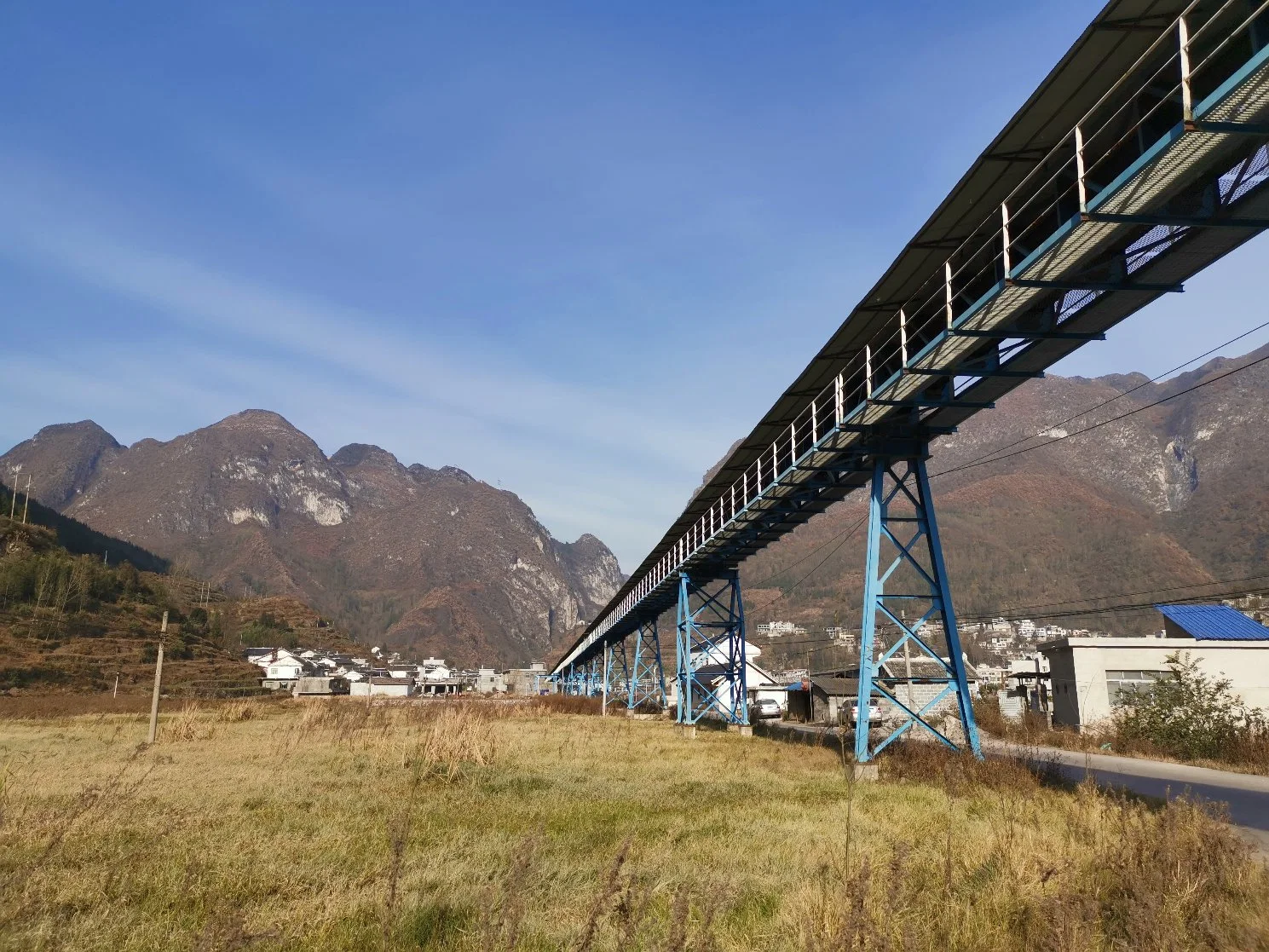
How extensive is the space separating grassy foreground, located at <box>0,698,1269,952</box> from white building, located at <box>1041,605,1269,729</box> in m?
19.9

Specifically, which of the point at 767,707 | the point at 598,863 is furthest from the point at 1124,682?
the point at 767,707

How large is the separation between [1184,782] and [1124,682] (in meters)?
17.8

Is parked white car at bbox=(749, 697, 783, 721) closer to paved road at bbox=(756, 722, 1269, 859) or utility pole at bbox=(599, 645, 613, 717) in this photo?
utility pole at bbox=(599, 645, 613, 717)

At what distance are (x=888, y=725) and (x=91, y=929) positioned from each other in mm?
26605

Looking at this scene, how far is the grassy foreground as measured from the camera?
4625 mm

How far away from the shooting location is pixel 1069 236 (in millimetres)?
9055

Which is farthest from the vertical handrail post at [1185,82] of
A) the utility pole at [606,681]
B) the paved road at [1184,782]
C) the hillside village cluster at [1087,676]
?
the utility pole at [606,681]

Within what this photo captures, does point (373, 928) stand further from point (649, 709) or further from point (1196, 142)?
point (649, 709)

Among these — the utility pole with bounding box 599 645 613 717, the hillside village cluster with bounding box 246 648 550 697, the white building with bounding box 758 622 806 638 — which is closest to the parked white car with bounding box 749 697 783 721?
the utility pole with bounding box 599 645 613 717

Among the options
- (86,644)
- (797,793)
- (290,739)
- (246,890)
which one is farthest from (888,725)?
(86,644)

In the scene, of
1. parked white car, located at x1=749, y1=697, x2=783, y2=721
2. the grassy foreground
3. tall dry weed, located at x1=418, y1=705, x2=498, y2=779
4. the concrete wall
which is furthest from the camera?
parked white car, located at x1=749, y1=697, x2=783, y2=721

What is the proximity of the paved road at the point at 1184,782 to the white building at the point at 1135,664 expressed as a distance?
1066 cm

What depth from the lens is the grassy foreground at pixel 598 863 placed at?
4625 mm

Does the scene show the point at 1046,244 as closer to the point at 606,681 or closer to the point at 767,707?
the point at 606,681
